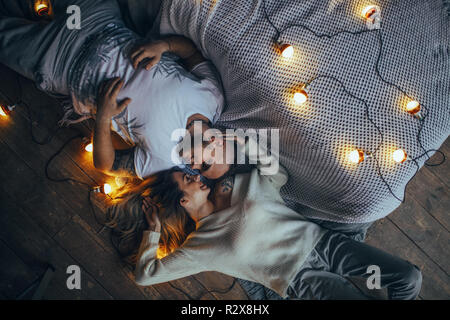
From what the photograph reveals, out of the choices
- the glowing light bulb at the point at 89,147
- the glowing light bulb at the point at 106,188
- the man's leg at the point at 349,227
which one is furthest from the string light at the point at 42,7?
the man's leg at the point at 349,227

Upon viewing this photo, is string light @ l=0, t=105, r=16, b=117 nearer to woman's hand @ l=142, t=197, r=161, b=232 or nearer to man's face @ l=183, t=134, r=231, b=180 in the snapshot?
woman's hand @ l=142, t=197, r=161, b=232

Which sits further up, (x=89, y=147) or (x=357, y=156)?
(x=357, y=156)

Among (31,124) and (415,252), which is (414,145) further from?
(31,124)

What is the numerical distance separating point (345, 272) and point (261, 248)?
39 cm

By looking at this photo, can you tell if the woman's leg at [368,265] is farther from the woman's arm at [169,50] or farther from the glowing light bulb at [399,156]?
the woman's arm at [169,50]

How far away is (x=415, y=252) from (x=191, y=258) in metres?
1.13

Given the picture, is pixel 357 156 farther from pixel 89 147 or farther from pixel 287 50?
pixel 89 147

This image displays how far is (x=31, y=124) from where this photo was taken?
1.42m

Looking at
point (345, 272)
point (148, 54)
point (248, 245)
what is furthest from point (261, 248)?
point (148, 54)

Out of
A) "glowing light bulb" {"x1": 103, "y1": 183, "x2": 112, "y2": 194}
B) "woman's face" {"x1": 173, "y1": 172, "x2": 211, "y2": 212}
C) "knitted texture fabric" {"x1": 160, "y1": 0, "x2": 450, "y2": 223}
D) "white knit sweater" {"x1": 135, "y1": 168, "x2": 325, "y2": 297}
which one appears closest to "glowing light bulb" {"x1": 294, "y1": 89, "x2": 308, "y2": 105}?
"knitted texture fabric" {"x1": 160, "y1": 0, "x2": 450, "y2": 223}

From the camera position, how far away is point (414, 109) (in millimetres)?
998

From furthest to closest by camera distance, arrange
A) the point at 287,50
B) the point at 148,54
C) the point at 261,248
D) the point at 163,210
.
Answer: the point at 163,210, the point at 261,248, the point at 148,54, the point at 287,50

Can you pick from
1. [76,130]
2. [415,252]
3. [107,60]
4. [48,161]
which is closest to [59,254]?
[48,161]

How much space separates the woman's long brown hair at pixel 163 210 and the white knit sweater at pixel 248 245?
0.33 ft
